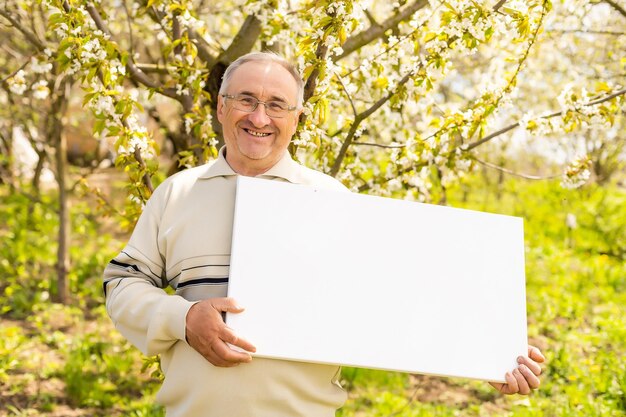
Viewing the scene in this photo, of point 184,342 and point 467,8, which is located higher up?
point 467,8

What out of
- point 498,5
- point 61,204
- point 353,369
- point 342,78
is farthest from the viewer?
point 61,204

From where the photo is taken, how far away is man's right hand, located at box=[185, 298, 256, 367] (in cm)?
177

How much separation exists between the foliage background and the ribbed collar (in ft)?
1.73

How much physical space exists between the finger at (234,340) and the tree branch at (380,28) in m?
1.95

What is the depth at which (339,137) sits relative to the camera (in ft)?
11.1

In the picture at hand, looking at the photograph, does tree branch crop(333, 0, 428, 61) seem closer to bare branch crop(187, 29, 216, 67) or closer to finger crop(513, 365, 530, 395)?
bare branch crop(187, 29, 216, 67)

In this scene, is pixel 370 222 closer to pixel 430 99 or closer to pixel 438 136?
pixel 438 136

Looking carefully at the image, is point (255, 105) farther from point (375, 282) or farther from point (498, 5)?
point (498, 5)

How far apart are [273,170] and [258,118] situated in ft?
0.57

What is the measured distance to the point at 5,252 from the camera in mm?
6160

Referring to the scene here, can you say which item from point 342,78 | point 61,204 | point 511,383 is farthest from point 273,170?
point 61,204

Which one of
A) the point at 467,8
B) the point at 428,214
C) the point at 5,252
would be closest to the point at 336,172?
the point at 467,8

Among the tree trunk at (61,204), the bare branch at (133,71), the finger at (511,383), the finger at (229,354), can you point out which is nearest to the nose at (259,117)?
the finger at (229,354)

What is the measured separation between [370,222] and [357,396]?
8.63 ft
